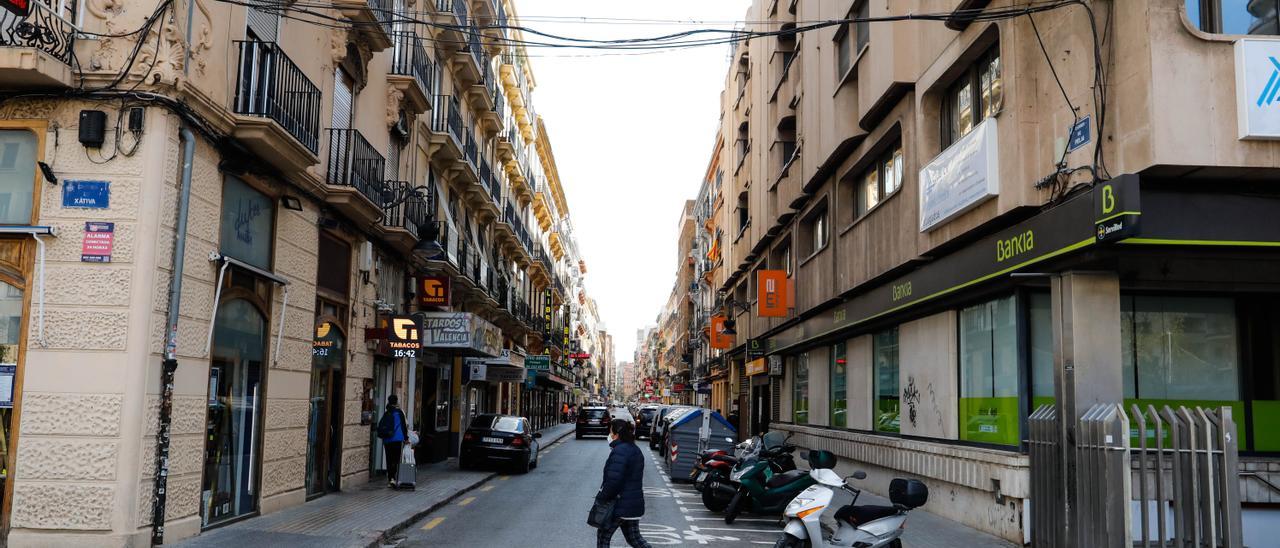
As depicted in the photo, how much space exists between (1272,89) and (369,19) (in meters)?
13.1

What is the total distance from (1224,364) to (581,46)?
9288 mm

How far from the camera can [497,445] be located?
2244 cm

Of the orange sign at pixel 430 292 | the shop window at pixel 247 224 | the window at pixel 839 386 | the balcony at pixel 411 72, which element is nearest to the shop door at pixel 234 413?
the shop window at pixel 247 224

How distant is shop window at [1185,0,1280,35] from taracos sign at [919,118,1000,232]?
9.03 ft

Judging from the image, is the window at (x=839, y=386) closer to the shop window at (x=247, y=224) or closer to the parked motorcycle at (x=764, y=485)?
the parked motorcycle at (x=764, y=485)

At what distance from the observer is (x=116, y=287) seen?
9.82m

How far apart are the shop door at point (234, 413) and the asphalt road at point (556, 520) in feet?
7.72

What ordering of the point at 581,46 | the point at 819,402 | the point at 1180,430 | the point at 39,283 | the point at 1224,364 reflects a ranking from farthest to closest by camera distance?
1. the point at 819,402
2. the point at 581,46
3. the point at 1224,364
4. the point at 39,283
5. the point at 1180,430

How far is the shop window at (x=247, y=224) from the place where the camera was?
11.8 m

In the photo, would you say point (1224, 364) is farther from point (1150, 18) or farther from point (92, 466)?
point (92, 466)

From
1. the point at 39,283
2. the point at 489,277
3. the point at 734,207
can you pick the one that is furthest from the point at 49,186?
the point at 734,207

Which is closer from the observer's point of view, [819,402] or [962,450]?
[962,450]

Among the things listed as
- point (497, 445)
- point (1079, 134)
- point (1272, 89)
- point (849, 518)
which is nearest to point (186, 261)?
point (849, 518)

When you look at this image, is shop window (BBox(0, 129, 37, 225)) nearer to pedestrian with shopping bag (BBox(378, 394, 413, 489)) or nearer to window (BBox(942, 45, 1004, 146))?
pedestrian with shopping bag (BBox(378, 394, 413, 489))
